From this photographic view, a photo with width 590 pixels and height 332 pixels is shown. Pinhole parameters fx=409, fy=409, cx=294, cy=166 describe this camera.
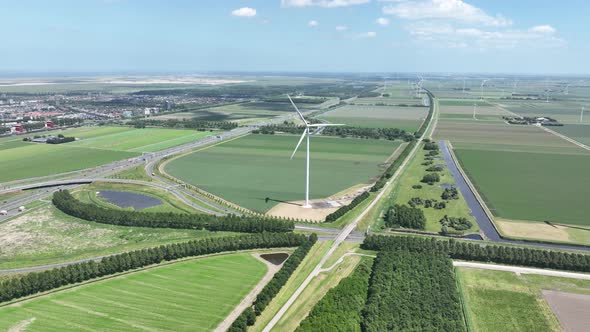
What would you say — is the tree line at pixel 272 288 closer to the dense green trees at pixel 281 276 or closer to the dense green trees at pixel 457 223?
the dense green trees at pixel 281 276

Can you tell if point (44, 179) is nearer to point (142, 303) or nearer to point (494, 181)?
point (142, 303)

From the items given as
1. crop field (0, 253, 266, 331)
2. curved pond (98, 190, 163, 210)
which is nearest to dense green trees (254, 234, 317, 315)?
crop field (0, 253, 266, 331)

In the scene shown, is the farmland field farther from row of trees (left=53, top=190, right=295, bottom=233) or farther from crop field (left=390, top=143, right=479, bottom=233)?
row of trees (left=53, top=190, right=295, bottom=233)

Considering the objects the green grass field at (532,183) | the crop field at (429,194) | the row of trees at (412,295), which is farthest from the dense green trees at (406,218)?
the green grass field at (532,183)

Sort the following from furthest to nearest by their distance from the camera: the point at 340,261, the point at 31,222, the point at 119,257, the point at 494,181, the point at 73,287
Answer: the point at 494,181
the point at 31,222
the point at 340,261
the point at 119,257
the point at 73,287

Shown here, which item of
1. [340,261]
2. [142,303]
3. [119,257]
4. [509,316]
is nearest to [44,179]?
[119,257]

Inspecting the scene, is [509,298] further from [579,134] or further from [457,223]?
[579,134]
